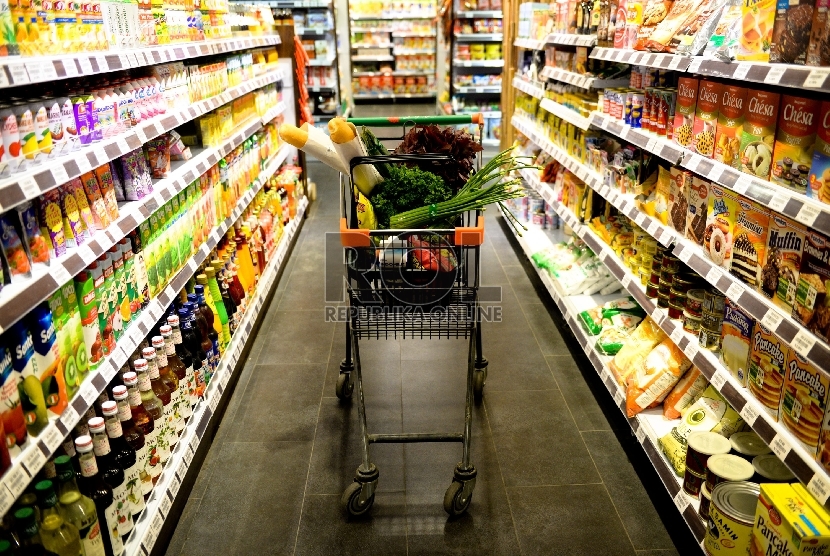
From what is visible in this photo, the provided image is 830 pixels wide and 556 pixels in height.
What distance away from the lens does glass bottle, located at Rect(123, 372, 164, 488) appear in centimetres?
237

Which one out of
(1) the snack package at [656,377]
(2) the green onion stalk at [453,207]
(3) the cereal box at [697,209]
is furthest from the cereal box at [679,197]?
(2) the green onion stalk at [453,207]

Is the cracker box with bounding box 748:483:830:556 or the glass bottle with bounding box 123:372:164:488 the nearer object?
the cracker box with bounding box 748:483:830:556

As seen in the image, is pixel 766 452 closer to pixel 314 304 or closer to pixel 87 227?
pixel 87 227

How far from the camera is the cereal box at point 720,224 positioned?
2439 millimetres

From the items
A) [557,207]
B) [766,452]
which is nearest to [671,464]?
[766,452]

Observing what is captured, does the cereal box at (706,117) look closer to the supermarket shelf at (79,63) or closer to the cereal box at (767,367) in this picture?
the cereal box at (767,367)

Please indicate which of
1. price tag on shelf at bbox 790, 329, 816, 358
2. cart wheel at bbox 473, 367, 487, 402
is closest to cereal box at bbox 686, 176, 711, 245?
price tag on shelf at bbox 790, 329, 816, 358

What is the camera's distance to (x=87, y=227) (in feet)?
7.51

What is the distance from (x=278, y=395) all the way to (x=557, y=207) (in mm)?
2417

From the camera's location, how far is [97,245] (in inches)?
88.4

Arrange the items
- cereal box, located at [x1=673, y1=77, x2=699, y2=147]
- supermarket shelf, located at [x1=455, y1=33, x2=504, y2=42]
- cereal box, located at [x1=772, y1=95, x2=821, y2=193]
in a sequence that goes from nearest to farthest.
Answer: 1. cereal box, located at [x1=772, y1=95, x2=821, y2=193]
2. cereal box, located at [x1=673, y1=77, x2=699, y2=147]
3. supermarket shelf, located at [x1=455, y1=33, x2=504, y2=42]

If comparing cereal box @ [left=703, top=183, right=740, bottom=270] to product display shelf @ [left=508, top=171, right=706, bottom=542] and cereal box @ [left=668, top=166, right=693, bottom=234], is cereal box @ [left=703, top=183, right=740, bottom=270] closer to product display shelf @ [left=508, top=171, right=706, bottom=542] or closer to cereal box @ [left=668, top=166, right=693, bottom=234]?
cereal box @ [left=668, top=166, right=693, bottom=234]

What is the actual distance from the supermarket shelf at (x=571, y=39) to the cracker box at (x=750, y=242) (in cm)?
202

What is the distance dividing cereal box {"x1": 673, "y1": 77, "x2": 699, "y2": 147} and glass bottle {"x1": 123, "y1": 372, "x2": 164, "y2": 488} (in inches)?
90.0
